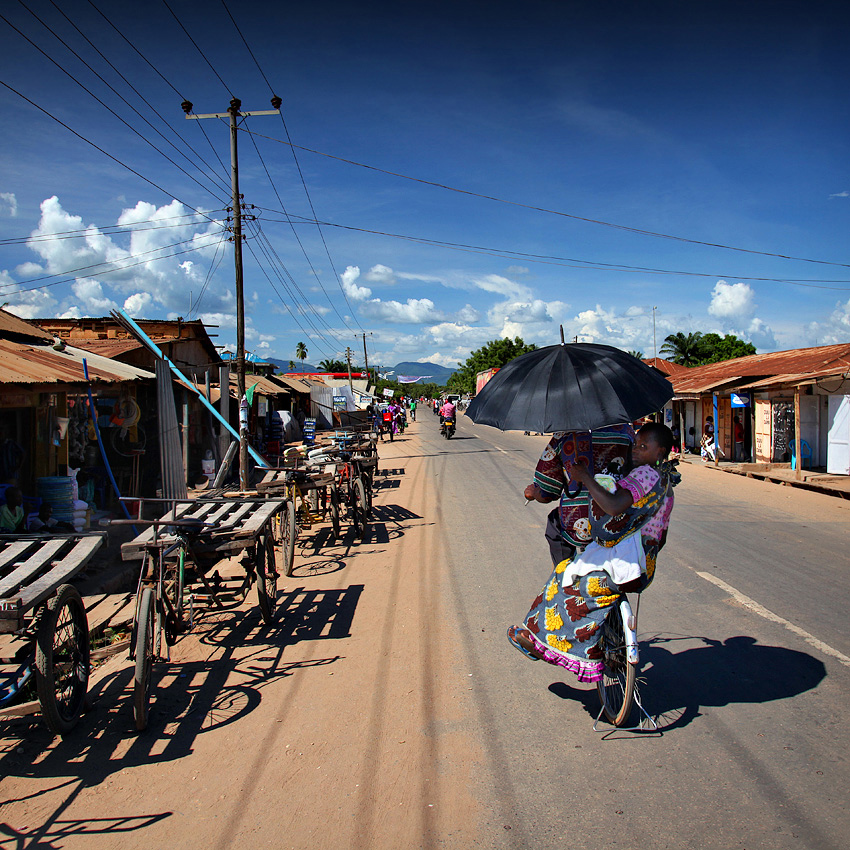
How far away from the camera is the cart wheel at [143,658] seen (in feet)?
12.4

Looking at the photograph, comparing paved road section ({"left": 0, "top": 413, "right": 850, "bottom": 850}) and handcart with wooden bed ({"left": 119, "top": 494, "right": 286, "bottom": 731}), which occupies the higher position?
handcart with wooden bed ({"left": 119, "top": 494, "right": 286, "bottom": 731})

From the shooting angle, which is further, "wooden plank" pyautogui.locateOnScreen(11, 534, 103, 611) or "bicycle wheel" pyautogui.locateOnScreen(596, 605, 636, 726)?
"bicycle wheel" pyautogui.locateOnScreen(596, 605, 636, 726)

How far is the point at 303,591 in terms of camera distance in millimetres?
6758

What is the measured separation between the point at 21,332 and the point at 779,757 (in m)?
10.6

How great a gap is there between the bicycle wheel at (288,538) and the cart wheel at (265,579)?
43.3 inches

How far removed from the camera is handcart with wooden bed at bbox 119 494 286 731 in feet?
13.1

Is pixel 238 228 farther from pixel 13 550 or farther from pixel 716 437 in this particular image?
pixel 716 437

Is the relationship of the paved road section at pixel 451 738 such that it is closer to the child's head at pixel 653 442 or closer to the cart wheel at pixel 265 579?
the cart wheel at pixel 265 579

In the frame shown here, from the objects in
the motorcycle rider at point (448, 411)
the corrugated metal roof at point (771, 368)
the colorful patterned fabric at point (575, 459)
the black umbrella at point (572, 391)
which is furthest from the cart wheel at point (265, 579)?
the motorcycle rider at point (448, 411)

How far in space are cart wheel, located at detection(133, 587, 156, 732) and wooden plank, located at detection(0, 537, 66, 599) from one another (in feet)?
2.11

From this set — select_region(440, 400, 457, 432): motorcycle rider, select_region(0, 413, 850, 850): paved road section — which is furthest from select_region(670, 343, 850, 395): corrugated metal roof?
select_region(0, 413, 850, 850): paved road section

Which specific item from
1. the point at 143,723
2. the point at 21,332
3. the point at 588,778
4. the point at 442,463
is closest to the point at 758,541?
the point at 588,778

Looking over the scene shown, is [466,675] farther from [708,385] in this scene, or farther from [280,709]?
[708,385]

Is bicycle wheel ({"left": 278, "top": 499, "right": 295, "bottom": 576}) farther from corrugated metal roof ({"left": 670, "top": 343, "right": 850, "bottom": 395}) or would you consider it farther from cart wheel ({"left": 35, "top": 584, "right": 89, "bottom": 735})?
corrugated metal roof ({"left": 670, "top": 343, "right": 850, "bottom": 395})
